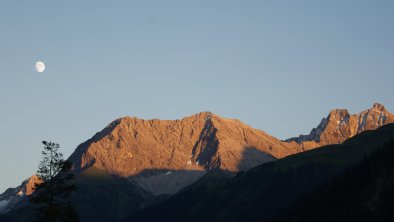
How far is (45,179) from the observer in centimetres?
7394

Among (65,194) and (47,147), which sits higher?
(47,147)

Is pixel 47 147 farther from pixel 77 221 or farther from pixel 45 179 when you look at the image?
pixel 77 221

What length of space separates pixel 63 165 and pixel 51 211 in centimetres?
461

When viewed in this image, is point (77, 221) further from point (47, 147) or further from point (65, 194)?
point (47, 147)

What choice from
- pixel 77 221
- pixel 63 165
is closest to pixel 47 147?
pixel 63 165

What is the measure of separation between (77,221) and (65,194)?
9.88 feet

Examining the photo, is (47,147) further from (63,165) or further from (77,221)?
(77,221)

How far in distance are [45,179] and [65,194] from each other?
252 centimetres

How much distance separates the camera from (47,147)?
74.0m

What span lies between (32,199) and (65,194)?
3248 millimetres

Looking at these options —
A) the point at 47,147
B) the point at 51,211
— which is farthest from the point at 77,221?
the point at 47,147

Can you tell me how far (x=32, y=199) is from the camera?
73438 mm

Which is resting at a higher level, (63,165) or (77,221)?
(63,165)

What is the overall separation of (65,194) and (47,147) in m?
4.97
